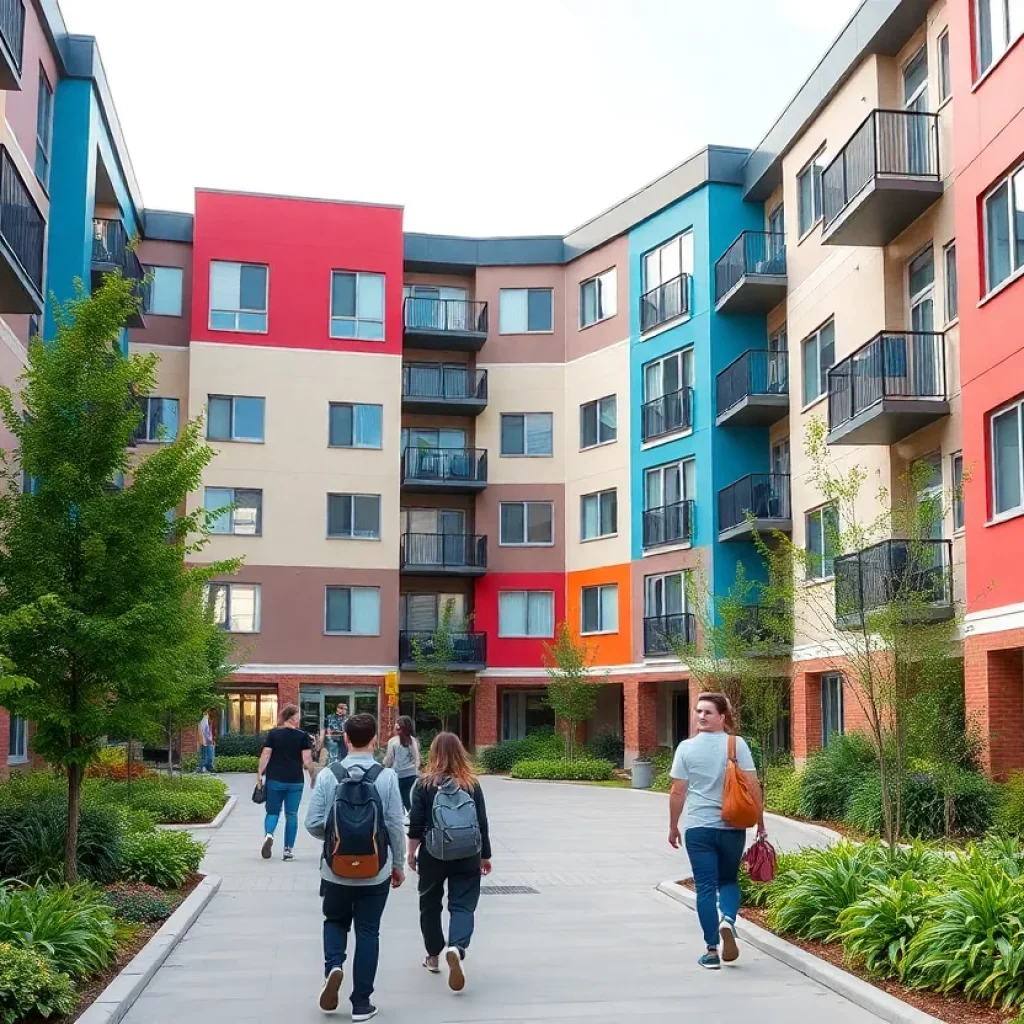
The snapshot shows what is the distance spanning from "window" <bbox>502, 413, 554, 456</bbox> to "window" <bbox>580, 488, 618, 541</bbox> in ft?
7.88

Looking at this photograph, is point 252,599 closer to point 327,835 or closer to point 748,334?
point 748,334

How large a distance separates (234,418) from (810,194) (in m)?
18.5

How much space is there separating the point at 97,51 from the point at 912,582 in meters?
21.4

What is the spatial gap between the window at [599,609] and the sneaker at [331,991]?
104ft

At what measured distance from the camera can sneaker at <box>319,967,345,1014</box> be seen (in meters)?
8.22

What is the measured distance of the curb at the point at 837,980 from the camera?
8219 mm

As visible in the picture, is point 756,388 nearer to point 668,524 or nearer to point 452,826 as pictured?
point 668,524

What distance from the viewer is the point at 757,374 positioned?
33.2 m

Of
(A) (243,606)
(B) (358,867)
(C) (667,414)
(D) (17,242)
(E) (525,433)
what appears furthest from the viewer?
(E) (525,433)

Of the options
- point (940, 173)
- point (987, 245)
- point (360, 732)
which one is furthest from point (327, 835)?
point (940, 173)

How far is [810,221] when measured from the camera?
3045 cm

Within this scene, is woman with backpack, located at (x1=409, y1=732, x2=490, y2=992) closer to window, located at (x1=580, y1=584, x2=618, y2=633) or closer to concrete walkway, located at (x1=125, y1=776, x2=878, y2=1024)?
concrete walkway, located at (x1=125, y1=776, x2=878, y2=1024)

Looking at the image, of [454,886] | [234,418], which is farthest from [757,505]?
[454,886]

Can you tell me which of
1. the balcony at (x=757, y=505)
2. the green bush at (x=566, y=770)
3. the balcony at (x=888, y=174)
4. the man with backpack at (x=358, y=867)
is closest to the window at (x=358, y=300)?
the balcony at (x=757, y=505)
